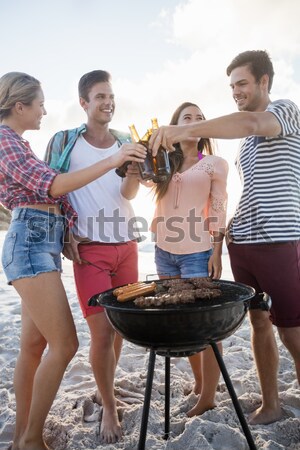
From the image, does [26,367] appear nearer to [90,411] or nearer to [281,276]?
[90,411]

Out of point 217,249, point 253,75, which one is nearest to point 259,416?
point 217,249

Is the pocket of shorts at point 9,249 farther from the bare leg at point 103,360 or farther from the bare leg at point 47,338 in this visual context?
the bare leg at point 103,360

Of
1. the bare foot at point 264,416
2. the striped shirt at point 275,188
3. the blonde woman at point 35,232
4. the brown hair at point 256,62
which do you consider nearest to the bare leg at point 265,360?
the bare foot at point 264,416

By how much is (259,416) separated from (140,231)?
1.67m

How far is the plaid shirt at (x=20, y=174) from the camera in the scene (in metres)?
2.34

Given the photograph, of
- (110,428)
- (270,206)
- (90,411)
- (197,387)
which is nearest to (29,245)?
(110,428)

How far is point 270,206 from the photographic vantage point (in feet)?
8.84

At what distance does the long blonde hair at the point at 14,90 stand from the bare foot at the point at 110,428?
2185mm

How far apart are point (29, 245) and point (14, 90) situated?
0.99 metres

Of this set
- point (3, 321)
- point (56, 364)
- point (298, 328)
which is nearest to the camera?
point (56, 364)

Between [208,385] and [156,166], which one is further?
[208,385]

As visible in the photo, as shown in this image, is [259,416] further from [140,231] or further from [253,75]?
[253,75]

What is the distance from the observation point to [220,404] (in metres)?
2.95

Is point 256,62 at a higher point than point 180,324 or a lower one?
higher
